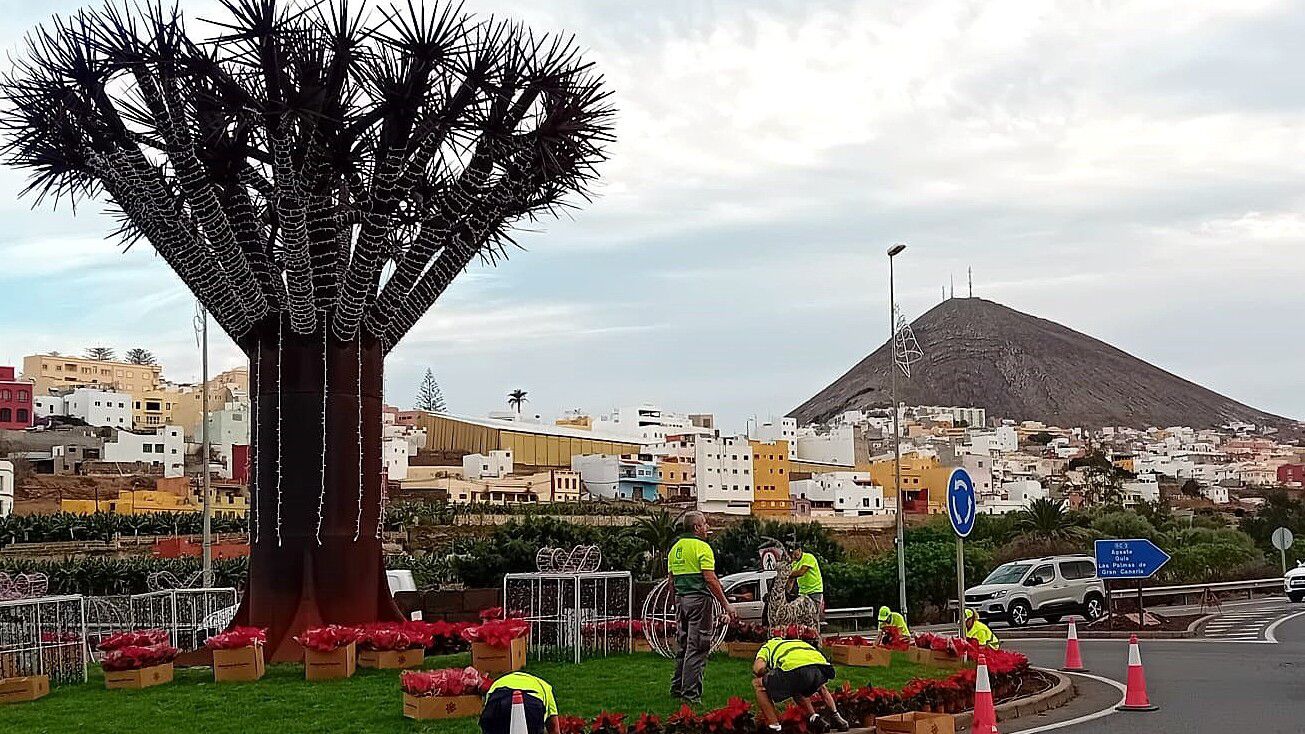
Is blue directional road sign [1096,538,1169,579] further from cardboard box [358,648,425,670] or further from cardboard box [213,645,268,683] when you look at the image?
cardboard box [213,645,268,683]

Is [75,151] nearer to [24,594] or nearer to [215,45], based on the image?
[215,45]

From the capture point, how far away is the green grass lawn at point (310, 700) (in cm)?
1209

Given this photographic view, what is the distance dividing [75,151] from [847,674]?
1206 cm

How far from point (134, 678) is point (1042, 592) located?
25.6m

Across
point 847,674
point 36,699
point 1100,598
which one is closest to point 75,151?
point 36,699

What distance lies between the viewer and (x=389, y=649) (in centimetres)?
1533

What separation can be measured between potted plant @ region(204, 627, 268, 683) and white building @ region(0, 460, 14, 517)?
82.3 meters

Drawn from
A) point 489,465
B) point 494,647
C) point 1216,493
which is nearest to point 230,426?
point 489,465

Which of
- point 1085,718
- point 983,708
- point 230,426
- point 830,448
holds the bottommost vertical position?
point 1085,718

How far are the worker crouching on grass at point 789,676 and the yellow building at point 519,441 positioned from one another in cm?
12562

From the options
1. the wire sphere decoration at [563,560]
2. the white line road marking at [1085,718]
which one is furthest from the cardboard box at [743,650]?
the white line road marking at [1085,718]

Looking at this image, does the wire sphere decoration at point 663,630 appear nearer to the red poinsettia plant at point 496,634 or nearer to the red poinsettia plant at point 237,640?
the red poinsettia plant at point 496,634

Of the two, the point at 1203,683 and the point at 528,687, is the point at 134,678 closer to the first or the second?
the point at 528,687

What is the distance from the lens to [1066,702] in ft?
51.8
